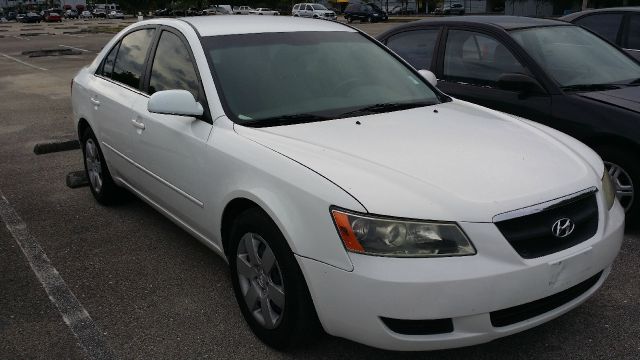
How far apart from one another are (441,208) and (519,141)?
92 cm

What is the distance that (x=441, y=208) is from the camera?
2412 millimetres

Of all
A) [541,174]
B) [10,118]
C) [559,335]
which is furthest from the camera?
[10,118]

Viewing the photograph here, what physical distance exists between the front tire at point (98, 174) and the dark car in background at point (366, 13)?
4274 cm

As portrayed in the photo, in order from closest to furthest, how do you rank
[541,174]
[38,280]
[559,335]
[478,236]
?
[478,236] < [541,174] < [559,335] < [38,280]

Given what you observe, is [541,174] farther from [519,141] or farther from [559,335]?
[559,335]

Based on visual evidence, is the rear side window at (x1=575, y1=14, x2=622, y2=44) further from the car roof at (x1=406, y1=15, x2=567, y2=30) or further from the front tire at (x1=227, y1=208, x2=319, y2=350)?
the front tire at (x1=227, y1=208, x2=319, y2=350)

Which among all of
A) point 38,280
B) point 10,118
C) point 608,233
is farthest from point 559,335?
point 10,118

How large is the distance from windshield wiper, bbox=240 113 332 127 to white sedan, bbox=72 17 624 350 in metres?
0.01

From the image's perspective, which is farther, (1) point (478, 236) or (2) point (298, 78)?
(2) point (298, 78)

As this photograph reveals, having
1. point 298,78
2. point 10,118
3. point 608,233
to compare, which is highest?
point 298,78

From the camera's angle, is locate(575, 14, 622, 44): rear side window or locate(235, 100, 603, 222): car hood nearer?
locate(235, 100, 603, 222): car hood

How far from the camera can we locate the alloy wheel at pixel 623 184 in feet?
14.1

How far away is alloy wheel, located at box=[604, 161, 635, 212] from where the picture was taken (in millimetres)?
4303

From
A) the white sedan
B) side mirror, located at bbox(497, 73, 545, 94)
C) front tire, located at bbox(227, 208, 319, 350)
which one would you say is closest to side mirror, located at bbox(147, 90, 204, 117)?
the white sedan
